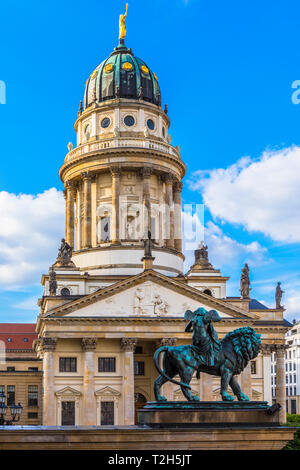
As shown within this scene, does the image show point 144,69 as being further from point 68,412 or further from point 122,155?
point 68,412

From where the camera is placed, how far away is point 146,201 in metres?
83.0

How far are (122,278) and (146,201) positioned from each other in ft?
35.0

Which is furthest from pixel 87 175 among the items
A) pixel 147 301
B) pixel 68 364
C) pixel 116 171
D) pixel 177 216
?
pixel 68 364

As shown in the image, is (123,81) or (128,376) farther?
(123,81)

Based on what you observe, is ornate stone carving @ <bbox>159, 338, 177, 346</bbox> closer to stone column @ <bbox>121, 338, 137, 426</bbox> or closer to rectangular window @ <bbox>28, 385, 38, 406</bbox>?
stone column @ <bbox>121, 338, 137, 426</bbox>

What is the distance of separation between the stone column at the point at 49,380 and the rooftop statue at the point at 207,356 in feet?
145

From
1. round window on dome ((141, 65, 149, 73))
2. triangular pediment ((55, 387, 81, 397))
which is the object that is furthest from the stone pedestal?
round window on dome ((141, 65, 149, 73))

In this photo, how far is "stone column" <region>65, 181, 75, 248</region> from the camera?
8681cm

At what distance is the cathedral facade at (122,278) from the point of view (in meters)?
68.4

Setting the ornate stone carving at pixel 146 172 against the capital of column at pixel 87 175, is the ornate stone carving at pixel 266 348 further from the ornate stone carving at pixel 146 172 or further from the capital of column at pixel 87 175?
the capital of column at pixel 87 175

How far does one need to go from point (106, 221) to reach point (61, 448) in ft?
210

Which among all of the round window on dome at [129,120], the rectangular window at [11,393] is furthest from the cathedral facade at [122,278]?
the rectangular window at [11,393]
